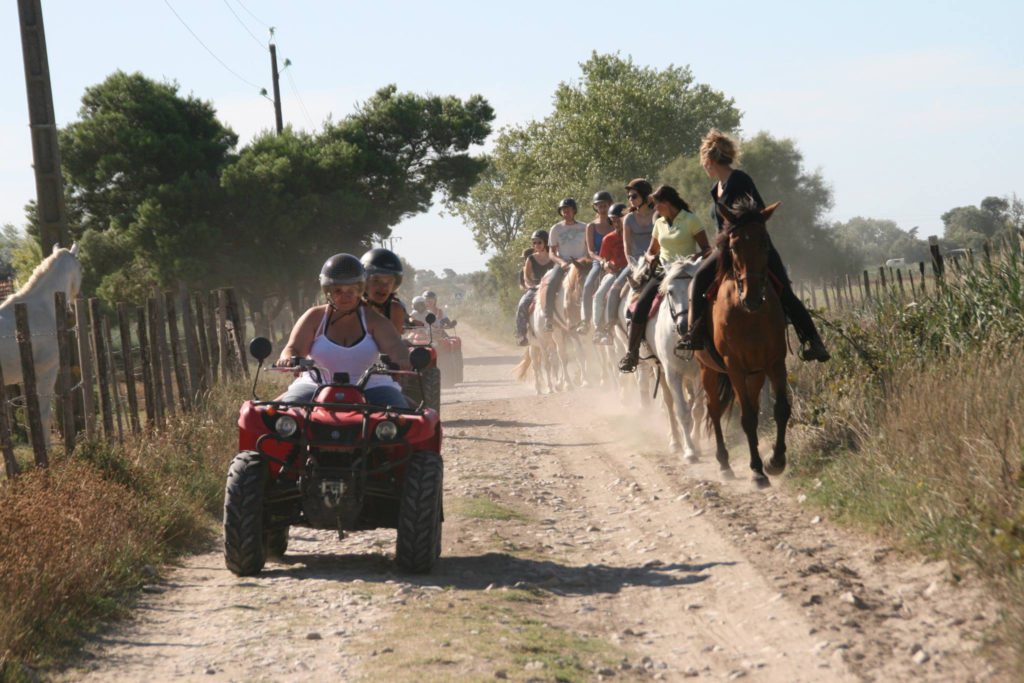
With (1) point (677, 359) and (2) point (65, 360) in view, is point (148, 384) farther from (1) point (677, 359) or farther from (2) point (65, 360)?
(1) point (677, 359)

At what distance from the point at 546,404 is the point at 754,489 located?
11.3 metres

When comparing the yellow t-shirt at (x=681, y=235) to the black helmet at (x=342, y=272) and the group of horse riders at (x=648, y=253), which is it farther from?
the black helmet at (x=342, y=272)

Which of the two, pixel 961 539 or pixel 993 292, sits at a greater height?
pixel 993 292

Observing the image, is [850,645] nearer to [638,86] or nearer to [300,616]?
[300,616]

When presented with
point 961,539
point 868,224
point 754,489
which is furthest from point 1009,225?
point 868,224

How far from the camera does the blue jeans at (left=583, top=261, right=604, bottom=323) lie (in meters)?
20.8

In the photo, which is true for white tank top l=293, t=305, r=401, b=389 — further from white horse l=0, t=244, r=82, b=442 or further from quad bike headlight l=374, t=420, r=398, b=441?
white horse l=0, t=244, r=82, b=442

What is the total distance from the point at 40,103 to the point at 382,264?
5590mm

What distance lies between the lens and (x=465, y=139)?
51562 mm

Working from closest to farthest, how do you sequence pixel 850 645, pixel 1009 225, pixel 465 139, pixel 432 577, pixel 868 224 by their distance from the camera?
1. pixel 850 645
2. pixel 432 577
3. pixel 1009 225
4. pixel 465 139
5. pixel 868 224

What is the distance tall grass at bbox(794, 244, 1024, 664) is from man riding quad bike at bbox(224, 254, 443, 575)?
9.89 feet

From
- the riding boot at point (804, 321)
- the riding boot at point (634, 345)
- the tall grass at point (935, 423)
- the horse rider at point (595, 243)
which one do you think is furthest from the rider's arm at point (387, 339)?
the horse rider at point (595, 243)

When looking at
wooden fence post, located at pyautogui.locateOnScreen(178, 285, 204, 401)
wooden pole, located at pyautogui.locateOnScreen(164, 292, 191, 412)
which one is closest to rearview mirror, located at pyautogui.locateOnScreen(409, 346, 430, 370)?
wooden pole, located at pyautogui.locateOnScreen(164, 292, 191, 412)

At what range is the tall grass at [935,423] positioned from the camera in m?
7.81
